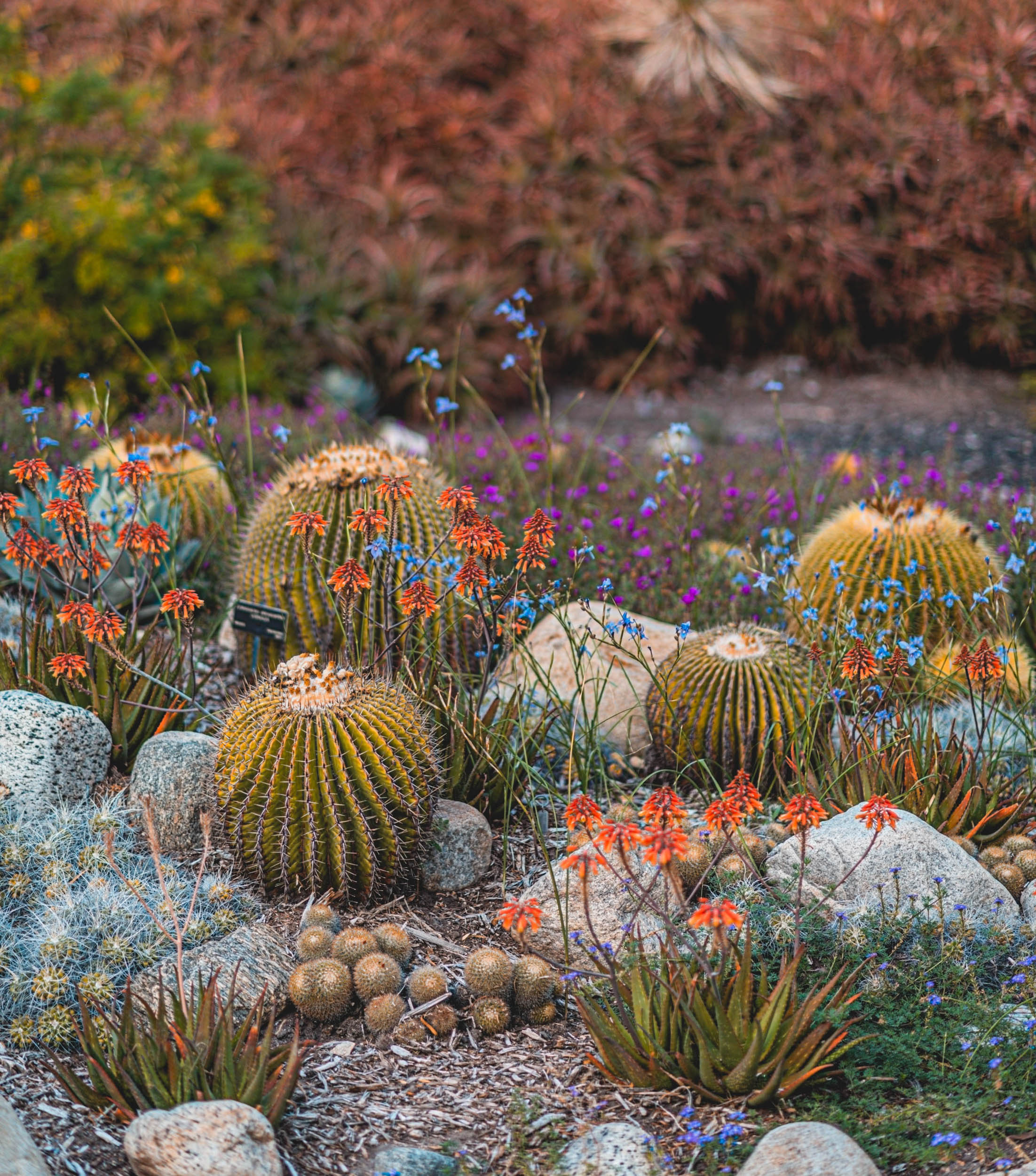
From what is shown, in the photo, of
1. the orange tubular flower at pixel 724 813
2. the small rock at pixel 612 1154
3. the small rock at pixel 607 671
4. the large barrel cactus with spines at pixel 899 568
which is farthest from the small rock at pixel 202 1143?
the large barrel cactus with spines at pixel 899 568

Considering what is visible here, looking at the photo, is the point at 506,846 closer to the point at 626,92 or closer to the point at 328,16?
the point at 626,92

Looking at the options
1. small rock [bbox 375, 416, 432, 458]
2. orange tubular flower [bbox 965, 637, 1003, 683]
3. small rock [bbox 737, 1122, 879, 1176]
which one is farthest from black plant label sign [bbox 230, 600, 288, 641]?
small rock [bbox 375, 416, 432, 458]

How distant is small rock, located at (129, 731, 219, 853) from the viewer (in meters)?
3.65

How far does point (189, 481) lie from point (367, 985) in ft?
10.1

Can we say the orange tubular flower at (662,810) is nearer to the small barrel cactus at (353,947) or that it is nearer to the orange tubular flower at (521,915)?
the orange tubular flower at (521,915)

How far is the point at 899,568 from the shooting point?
453cm

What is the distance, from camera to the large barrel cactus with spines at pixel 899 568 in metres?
4.50

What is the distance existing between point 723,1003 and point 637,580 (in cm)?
263

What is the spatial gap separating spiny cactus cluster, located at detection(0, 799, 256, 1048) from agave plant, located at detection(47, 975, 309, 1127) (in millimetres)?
256

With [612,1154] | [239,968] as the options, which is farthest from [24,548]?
[612,1154]

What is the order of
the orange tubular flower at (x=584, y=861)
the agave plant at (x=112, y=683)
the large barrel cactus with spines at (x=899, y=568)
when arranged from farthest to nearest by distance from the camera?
1. the large barrel cactus with spines at (x=899, y=568)
2. the agave plant at (x=112, y=683)
3. the orange tubular flower at (x=584, y=861)

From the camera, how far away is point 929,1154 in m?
2.49

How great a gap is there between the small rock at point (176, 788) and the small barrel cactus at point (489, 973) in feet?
3.13

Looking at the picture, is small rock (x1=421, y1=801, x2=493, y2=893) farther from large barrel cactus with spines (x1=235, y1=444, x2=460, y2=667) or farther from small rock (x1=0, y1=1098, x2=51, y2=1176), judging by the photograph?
small rock (x1=0, y1=1098, x2=51, y2=1176)
